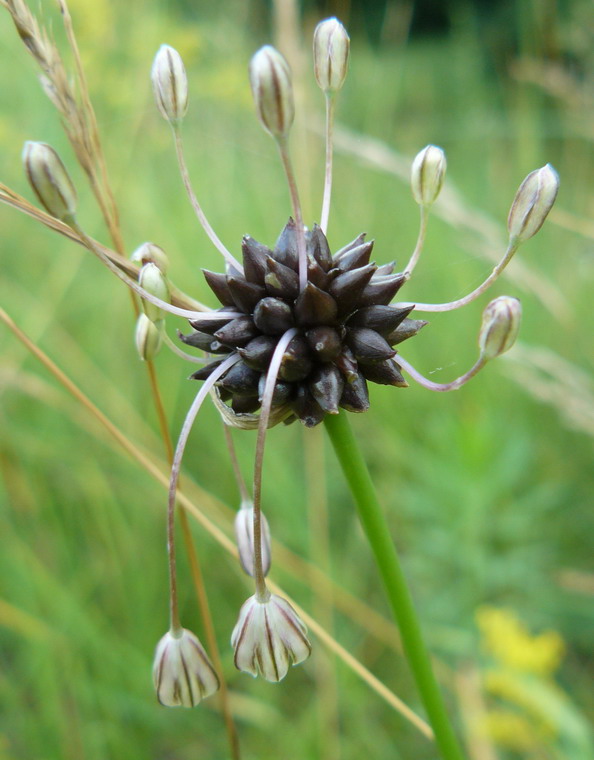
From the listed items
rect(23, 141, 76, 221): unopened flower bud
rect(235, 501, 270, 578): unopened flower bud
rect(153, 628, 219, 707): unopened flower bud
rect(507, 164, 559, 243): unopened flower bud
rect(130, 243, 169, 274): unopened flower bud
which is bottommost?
rect(153, 628, 219, 707): unopened flower bud

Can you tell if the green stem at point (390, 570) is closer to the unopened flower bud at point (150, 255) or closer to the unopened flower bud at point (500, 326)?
the unopened flower bud at point (500, 326)

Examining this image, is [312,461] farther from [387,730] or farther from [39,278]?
[39,278]

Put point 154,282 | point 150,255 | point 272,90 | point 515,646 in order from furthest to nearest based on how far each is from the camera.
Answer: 1. point 515,646
2. point 150,255
3. point 154,282
4. point 272,90

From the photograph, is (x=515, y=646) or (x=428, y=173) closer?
(x=428, y=173)

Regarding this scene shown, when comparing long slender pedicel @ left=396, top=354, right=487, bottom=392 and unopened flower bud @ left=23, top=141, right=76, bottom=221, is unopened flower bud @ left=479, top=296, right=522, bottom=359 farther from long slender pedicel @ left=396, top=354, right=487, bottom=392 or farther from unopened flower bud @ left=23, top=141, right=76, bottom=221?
unopened flower bud @ left=23, top=141, right=76, bottom=221

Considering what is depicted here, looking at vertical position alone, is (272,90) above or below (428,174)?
below

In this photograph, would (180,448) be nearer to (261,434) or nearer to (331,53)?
(261,434)

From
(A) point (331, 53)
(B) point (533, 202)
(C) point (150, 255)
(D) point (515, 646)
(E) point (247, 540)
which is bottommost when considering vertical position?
(E) point (247, 540)

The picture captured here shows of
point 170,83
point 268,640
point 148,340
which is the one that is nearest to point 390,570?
point 268,640

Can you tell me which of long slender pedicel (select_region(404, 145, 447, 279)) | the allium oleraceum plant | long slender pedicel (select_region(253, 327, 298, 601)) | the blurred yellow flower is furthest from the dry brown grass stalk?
the blurred yellow flower
